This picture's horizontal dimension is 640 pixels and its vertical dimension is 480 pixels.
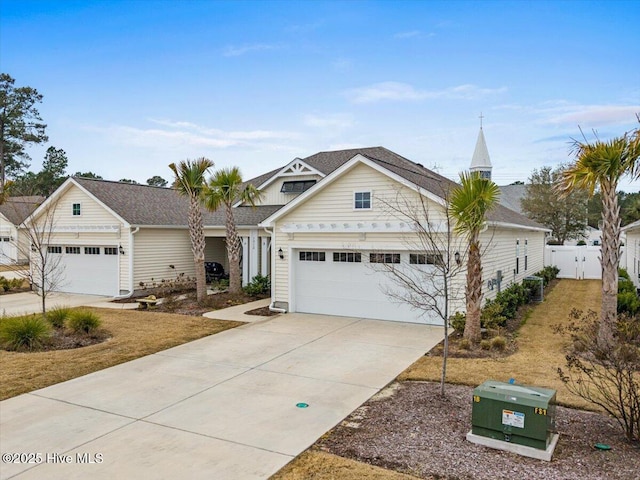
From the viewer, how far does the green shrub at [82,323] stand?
11.8 meters

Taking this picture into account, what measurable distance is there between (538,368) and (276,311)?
857cm

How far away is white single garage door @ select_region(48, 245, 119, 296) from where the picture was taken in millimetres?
19828

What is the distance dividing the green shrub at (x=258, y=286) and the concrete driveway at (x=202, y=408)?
7166 millimetres

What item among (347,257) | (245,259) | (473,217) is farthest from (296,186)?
(473,217)

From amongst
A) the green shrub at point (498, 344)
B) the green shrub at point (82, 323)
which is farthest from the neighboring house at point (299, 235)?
the green shrub at point (82, 323)

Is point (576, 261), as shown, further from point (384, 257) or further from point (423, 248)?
point (423, 248)

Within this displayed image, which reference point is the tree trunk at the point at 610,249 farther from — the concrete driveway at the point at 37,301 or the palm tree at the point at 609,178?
the concrete driveway at the point at 37,301

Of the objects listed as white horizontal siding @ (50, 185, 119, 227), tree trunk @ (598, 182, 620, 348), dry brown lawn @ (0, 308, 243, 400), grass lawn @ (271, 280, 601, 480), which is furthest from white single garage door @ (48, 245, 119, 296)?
tree trunk @ (598, 182, 620, 348)

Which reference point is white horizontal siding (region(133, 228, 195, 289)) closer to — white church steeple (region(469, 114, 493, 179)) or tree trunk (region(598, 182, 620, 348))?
white church steeple (region(469, 114, 493, 179))

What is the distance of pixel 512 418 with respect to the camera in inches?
215

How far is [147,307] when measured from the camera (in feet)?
54.6

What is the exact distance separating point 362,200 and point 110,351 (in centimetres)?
791

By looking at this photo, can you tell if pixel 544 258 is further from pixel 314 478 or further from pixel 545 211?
pixel 314 478

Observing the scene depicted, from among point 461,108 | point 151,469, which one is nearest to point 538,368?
point 151,469
